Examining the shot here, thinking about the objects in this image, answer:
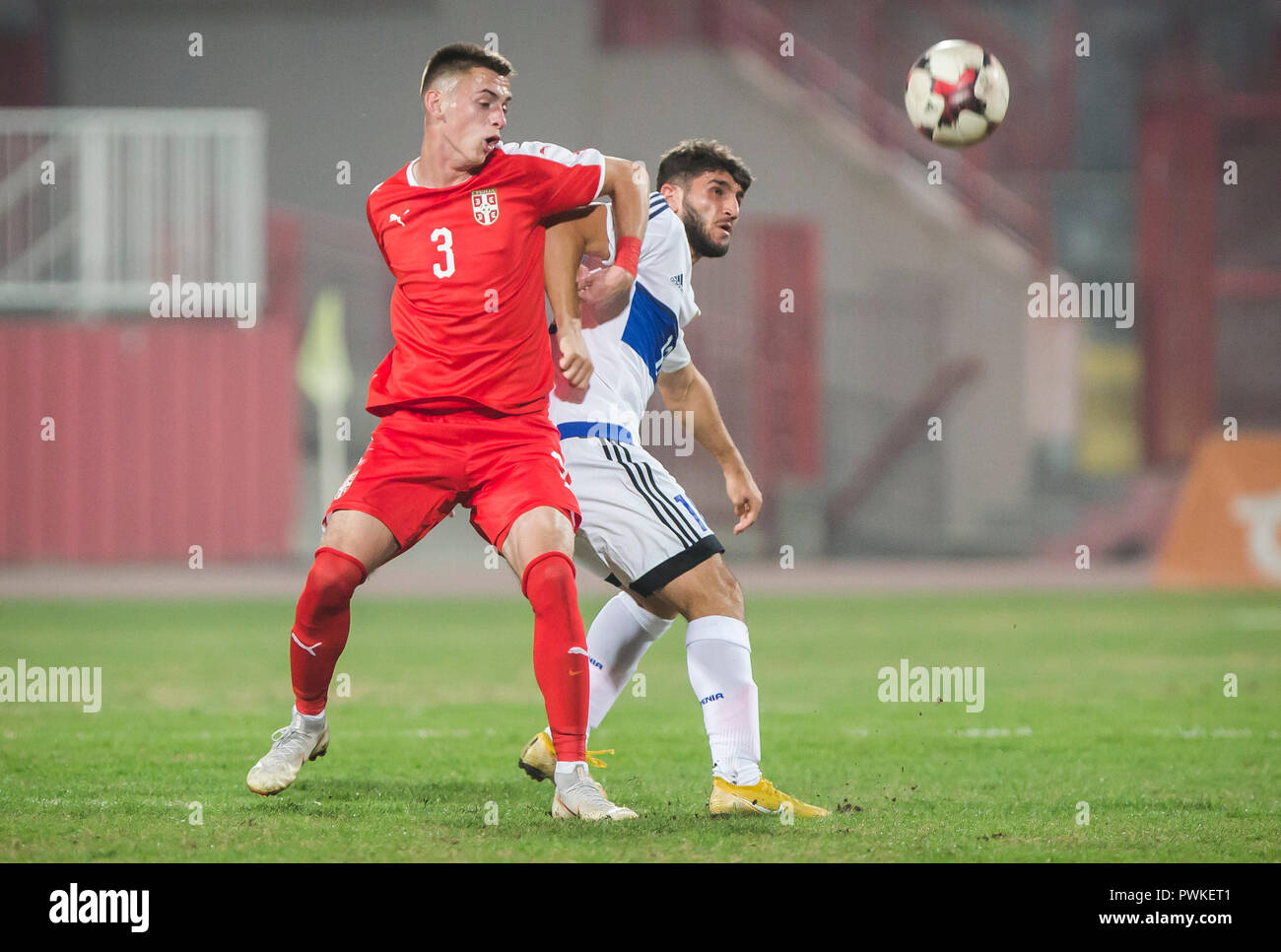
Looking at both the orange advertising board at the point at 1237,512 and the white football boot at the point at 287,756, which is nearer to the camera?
the white football boot at the point at 287,756

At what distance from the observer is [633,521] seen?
5.70 metres

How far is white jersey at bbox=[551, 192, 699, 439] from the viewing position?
595 cm

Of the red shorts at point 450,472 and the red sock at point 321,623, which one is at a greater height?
the red shorts at point 450,472

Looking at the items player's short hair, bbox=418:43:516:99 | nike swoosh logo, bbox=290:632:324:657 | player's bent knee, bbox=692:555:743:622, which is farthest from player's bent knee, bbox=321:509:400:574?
player's short hair, bbox=418:43:516:99

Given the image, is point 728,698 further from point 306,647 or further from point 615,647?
point 306,647

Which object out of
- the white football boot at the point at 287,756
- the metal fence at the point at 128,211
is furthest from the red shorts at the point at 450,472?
the metal fence at the point at 128,211

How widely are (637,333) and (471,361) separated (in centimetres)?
72

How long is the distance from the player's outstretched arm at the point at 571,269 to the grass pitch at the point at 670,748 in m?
1.52

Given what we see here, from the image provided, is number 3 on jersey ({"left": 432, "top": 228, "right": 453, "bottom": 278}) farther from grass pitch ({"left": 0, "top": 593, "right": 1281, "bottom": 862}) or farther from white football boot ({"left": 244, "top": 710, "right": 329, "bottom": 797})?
grass pitch ({"left": 0, "top": 593, "right": 1281, "bottom": 862})

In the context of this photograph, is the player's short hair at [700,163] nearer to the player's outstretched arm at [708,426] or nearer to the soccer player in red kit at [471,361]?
the soccer player in red kit at [471,361]

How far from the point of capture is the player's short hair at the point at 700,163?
20.0 feet

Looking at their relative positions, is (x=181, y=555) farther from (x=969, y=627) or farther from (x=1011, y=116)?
(x=1011, y=116)

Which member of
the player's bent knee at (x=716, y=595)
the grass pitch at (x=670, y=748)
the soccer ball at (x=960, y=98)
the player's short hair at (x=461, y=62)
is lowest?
the grass pitch at (x=670, y=748)

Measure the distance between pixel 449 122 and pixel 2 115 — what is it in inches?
657
